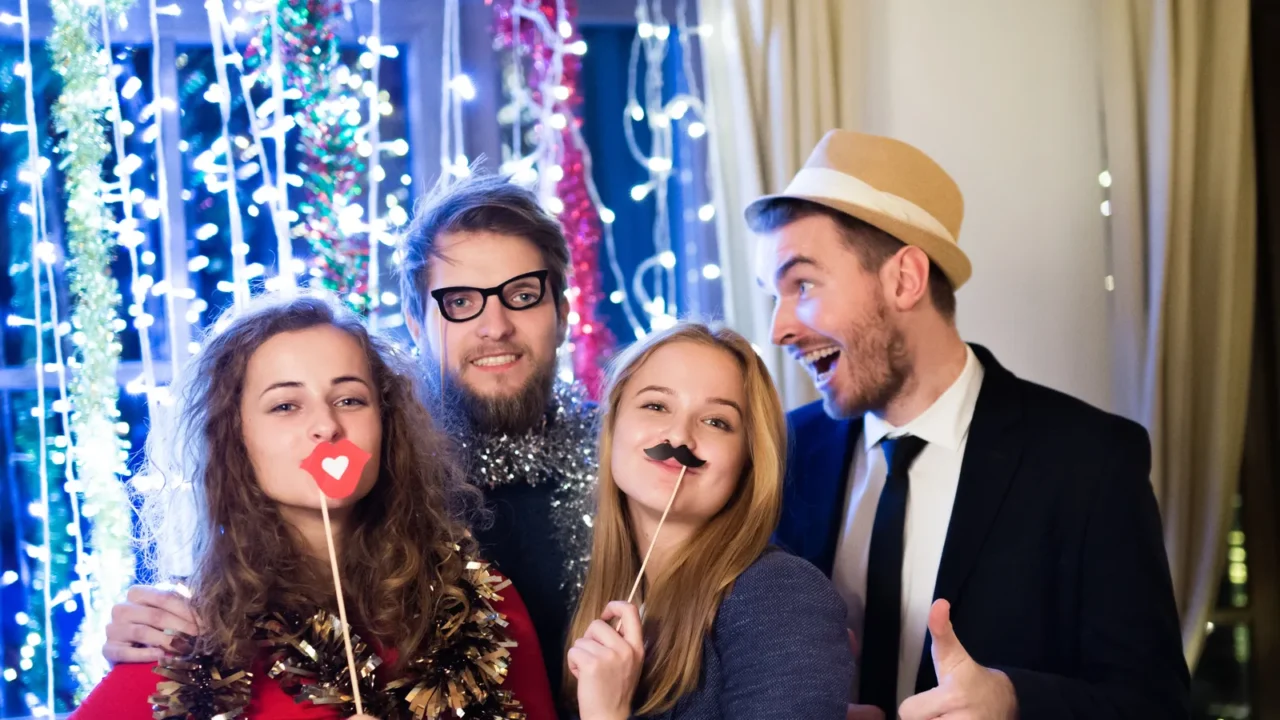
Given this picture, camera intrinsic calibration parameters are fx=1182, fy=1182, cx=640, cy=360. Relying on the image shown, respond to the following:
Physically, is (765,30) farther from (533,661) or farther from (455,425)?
(533,661)

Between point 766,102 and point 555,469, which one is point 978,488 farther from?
point 766,102

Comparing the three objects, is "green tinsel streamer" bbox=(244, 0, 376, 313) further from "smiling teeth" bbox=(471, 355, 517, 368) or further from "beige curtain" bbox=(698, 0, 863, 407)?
"smiling teeth" bbox=(471, 355, 517, 368)

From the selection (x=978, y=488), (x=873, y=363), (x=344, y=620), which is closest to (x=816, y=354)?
(x=873, y=363)

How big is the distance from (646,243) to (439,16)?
803mm

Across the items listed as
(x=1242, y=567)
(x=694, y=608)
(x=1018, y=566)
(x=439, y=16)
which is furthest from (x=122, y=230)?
(x=1242, y=567)

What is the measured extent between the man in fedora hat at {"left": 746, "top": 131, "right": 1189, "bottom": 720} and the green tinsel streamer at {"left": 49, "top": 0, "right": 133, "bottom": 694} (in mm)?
1597

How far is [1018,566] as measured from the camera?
6.06ft

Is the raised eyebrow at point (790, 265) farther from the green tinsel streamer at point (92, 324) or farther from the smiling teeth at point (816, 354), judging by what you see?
the green tinsel streamer at point (92, 324)

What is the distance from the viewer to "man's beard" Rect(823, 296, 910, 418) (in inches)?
79.0

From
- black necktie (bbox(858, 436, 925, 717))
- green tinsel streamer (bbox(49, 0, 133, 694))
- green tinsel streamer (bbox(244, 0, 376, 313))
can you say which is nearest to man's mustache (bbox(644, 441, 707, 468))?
black necktie (bbox(858, 436, 925, 717))

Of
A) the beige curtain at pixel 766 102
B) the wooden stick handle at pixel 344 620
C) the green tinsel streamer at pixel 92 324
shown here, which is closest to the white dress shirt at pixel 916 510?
the beige curtain at pixel 766 102

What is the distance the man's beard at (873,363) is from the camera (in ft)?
6.58

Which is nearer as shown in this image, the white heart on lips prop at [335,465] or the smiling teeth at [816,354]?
the white heart on lips prop at [335,465]

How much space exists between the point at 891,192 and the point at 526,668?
1041mm
